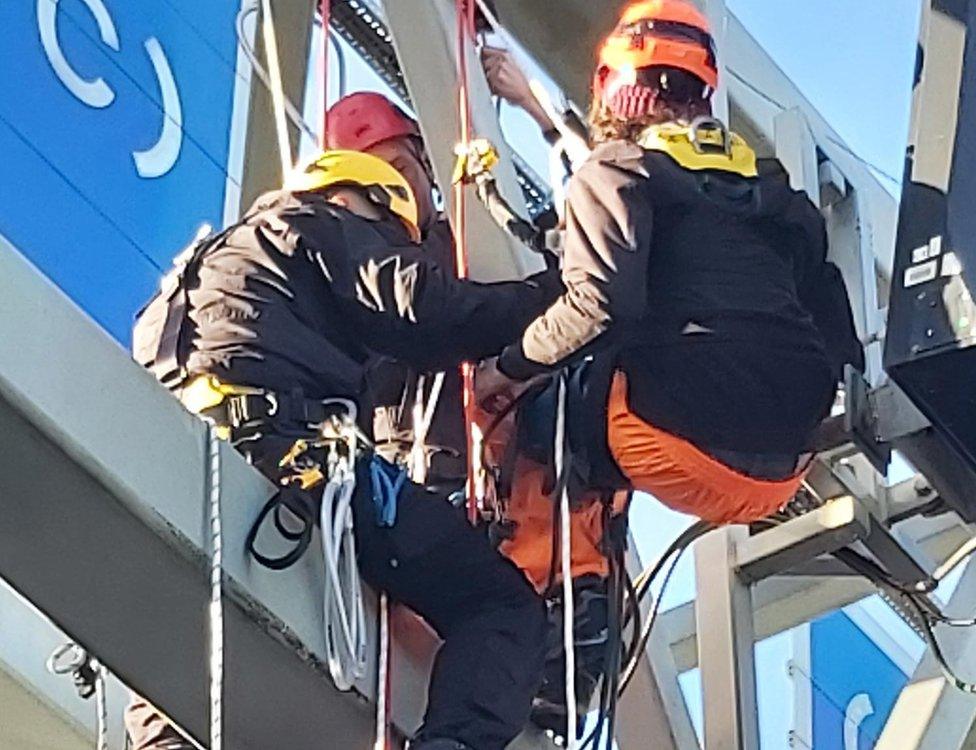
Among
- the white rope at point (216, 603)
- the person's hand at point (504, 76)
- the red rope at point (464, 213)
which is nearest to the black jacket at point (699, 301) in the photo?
the red rope at point (464, 213)

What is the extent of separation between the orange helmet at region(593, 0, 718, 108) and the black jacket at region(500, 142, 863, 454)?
0.58 feet

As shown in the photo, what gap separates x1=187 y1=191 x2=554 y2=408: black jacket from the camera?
3.31 metres

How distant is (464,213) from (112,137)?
3.93 ft

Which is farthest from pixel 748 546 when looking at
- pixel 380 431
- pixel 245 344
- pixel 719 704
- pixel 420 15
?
pixel 245 344

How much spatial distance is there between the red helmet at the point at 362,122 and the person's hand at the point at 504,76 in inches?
7.8

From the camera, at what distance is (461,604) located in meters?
3.35

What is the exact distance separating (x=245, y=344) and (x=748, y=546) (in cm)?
126

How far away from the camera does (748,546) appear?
430 centimetres

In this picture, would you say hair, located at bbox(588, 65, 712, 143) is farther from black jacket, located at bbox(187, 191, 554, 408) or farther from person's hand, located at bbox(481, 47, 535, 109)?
person's hand, located at bbox(481, 47, 535, 109)

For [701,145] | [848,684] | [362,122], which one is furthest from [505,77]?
[848,684]

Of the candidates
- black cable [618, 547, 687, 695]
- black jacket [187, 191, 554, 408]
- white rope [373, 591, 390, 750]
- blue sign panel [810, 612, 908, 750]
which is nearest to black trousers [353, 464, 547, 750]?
white rope [373, 591, 390, 750]

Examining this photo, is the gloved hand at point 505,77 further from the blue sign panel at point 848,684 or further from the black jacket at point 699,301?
the blue sign panel at point 848,684

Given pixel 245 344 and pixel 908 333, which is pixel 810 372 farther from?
pixel 245 344

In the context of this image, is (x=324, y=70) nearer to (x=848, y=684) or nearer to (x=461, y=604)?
(x=461, y=604)
